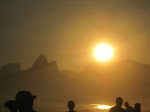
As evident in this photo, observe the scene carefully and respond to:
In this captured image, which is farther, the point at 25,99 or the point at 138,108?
the point at 138,108

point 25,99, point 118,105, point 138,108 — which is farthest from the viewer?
point 138,108

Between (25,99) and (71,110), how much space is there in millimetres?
4418

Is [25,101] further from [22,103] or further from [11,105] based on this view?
[11,105]

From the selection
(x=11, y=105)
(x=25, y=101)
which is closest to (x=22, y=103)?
(x=25, y=101)

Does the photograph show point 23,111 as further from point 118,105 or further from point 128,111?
point 128,111

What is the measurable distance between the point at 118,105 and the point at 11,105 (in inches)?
131

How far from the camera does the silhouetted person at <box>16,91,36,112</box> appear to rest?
5035 mm

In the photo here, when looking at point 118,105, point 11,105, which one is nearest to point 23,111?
point 11,105

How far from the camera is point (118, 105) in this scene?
7750 mm

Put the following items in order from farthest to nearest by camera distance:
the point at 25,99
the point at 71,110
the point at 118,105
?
the point at 71,110 < the point at 118,105 < the point at 25,99

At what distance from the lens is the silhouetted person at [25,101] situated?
16.5 ft

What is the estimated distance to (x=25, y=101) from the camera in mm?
5074

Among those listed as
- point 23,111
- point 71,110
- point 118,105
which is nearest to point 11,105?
point 23,111

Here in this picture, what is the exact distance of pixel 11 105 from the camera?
5.10m
